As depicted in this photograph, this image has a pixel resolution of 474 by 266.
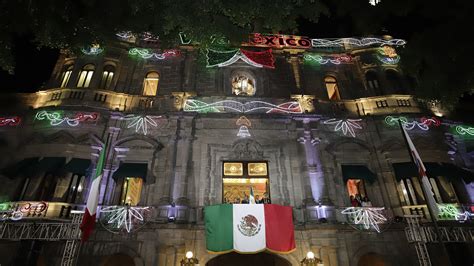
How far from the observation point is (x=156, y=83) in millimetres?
18469

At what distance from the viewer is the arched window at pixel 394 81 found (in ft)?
59.4

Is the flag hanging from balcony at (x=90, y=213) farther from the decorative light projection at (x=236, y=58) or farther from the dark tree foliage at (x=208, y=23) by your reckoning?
the decorative light projection at (x=236, y=58)

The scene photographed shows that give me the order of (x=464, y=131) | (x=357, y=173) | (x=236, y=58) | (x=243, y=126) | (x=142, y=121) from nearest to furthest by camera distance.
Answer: (x=357, y=173) < (x=142, y=121) < (x=243, y=126) < (x=464, y=131) < (x=236, y=58)

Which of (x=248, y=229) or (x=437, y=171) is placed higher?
(x=437, y=171)

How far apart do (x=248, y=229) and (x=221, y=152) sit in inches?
187

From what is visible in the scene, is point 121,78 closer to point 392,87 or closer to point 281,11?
point 281,11

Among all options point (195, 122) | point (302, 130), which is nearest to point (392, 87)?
point (302, 130)

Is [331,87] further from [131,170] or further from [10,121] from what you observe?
[10,121]

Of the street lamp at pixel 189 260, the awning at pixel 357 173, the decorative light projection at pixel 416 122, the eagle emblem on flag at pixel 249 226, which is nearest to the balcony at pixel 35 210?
the street lamp at pixel 189 260

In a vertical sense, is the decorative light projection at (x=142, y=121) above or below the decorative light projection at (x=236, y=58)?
below

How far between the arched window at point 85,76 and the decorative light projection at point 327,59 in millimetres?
14132

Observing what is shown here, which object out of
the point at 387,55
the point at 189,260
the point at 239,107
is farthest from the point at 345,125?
the point at 189,260

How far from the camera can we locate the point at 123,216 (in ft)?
43.2

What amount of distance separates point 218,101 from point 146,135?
460 centimetres
